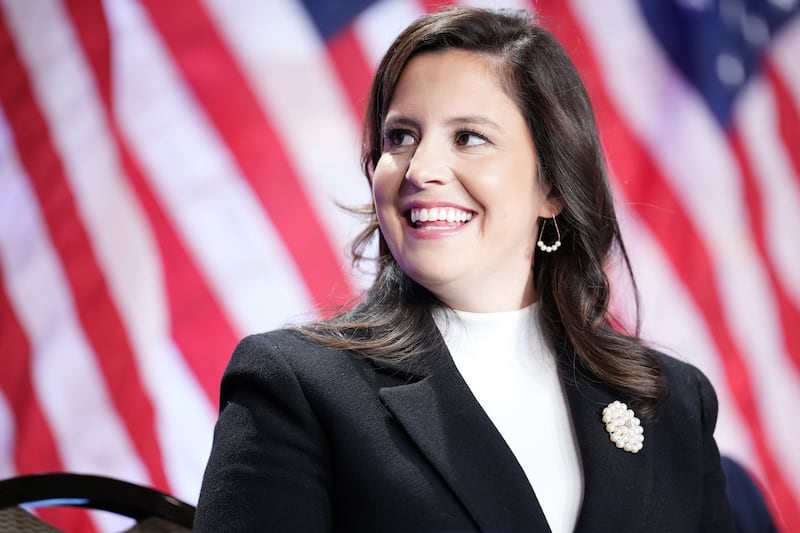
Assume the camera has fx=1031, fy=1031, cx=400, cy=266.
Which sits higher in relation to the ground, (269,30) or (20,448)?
(269,30)

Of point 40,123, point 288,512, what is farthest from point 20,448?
point 288,512

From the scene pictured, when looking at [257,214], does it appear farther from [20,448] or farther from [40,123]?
[20,448]

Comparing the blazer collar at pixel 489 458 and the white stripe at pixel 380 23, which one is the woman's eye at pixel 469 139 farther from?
the white stripe at pixel 380 23

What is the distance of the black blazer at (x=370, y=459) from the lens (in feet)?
4.92

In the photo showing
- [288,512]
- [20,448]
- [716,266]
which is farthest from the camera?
[716,266]

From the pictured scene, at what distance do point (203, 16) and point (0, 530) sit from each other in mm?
1885

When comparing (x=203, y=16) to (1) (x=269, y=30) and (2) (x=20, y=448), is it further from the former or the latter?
(2) (x=20, y=448)

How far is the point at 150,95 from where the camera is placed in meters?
3.00

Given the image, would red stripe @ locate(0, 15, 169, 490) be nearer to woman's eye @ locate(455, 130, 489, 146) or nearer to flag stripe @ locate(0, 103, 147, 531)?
flag stripe @ locate(0, 103, 147, 531)

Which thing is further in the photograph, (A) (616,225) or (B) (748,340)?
(B) (748,340)

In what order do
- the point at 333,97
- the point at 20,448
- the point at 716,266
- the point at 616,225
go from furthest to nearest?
the point at 716,266
the point at 333,97
the point at 20,448
the point at 616,225

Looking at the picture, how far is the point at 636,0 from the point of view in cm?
346

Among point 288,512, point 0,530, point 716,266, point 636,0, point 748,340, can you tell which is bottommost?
point 748,340

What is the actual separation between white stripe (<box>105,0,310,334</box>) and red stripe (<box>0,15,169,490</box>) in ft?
0.77
